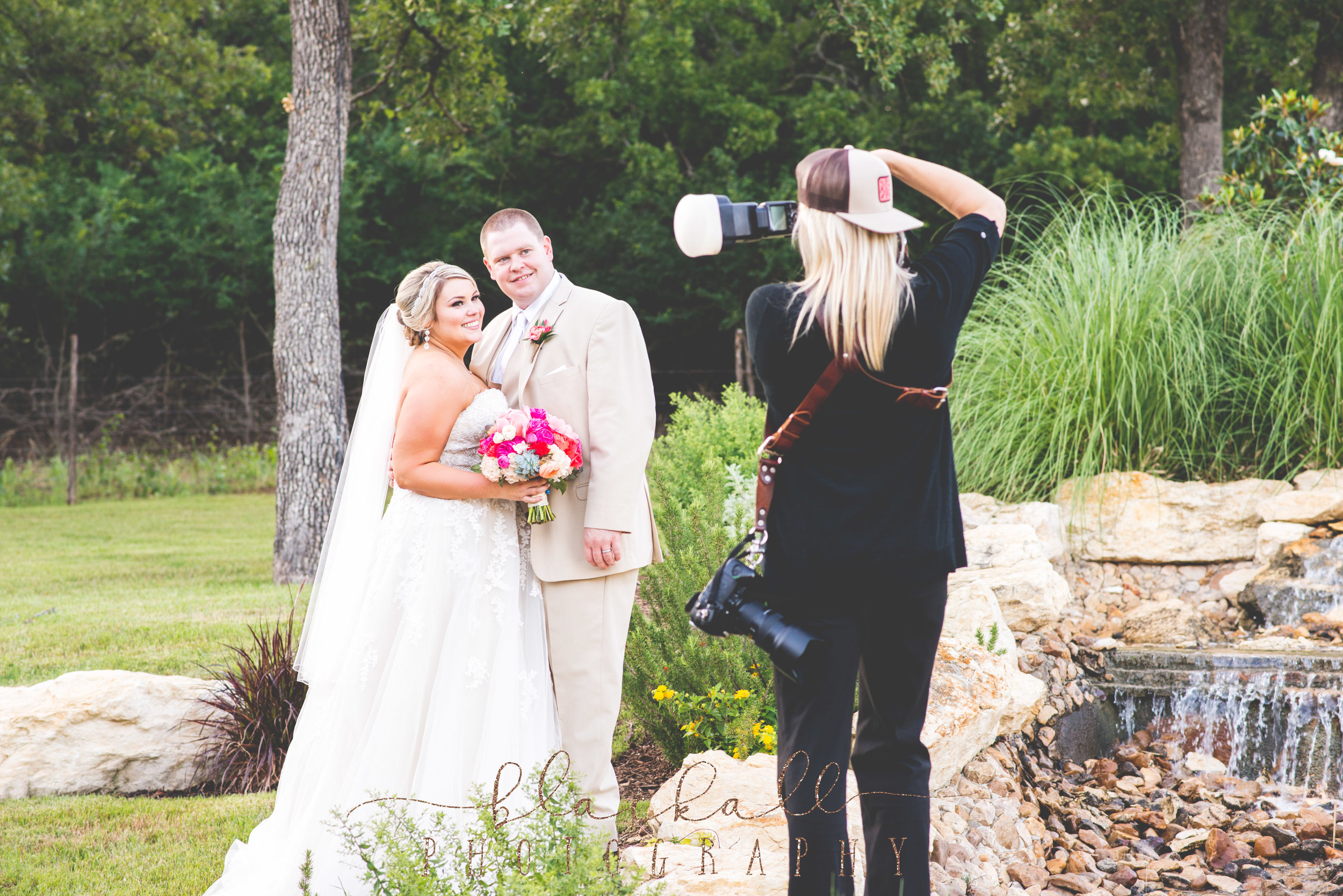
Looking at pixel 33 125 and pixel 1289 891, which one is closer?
pixel 1289 891

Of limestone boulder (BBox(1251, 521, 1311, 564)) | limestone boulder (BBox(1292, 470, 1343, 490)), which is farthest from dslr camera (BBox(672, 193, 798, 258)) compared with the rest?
limestone boulder (BBox(1292, 470, 1343, 490))

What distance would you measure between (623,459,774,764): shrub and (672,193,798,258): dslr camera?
187 cm

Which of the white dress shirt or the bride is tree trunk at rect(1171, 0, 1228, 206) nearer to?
the white dress shirt

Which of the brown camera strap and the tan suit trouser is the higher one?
the brown camera strap

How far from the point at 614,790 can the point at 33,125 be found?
17720 millimetres

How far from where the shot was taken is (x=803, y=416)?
232 cm

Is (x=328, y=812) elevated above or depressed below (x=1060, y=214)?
below

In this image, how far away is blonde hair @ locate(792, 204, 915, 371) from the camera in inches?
87.2

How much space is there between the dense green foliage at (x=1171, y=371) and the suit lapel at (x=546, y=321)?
404cm

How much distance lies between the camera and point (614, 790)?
3.31 m

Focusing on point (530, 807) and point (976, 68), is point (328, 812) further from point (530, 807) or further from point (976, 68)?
point (976, 68)

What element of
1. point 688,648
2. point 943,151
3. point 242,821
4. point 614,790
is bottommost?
point 242,821

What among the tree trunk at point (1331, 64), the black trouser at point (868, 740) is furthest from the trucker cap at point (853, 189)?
the tree trunk at point (1331, 64)

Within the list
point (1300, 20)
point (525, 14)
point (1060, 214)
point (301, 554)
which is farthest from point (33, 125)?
point (1300, 20)
